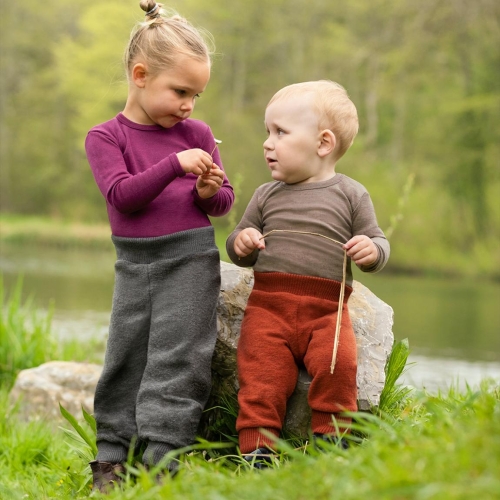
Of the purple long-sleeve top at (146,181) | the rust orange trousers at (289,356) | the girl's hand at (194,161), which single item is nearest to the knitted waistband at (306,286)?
the rust orange trousers at (289,356)

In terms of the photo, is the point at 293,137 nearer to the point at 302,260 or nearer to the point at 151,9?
the point at 302,260

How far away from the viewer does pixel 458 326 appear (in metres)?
9.99

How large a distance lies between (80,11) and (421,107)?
1489 centimetres

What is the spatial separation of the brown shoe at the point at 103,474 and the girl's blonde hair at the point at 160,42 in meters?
1.35

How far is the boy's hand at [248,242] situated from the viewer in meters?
2.72

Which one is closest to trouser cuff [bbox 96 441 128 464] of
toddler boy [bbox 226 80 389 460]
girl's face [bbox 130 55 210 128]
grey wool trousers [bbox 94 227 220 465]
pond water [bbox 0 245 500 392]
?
grey wool trousers [bbox 94 227 220 465]

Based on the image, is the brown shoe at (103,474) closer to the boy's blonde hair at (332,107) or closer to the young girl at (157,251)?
the young girl at (157,251)

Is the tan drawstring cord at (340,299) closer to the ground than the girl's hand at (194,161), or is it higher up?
closer to the ground

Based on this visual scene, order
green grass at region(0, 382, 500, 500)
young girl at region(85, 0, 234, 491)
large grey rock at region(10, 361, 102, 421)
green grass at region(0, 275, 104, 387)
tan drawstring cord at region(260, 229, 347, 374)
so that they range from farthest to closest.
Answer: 1. green grass at region(0, 275, 104, 387)
2. large grey rock at region(10, 361, 102, 421)
3. young girl at region(85, 0, 234, 491)
4. tan drawstring cord at region(260, 229, 347, 374)
5. green grass at region(0, 382, 500, 500)

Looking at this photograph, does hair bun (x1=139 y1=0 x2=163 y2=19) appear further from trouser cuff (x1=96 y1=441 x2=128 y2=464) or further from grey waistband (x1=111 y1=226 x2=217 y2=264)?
trouser cuff (x1=96 y1=441 x2=128 y2=464)

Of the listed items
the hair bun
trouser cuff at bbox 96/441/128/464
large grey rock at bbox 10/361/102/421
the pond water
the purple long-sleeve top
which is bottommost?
the pond water

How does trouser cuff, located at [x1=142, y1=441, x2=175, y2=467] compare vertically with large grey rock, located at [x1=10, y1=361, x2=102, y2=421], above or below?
above

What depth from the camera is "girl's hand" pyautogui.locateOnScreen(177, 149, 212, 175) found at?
2.61m

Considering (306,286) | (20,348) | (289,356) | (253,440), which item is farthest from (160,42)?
(20,348)
